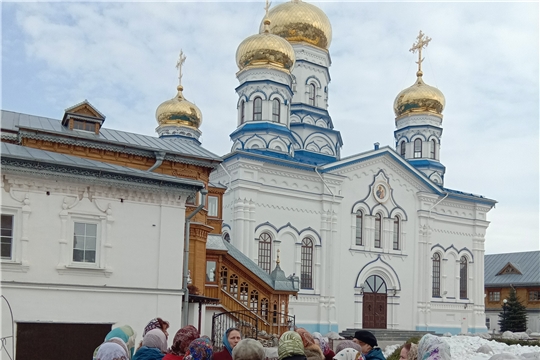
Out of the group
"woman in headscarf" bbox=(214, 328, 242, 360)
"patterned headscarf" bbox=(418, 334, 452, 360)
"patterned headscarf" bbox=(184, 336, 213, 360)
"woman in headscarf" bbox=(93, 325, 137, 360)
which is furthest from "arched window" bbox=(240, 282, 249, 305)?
"patterned headscarf" bbox=(184, 336, 213, 360)

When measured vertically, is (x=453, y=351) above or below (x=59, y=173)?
below

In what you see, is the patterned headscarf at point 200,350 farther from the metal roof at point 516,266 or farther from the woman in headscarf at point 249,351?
the metal roof at point 516,266

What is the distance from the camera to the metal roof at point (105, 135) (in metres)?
14.5

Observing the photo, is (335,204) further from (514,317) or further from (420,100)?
(514,317)

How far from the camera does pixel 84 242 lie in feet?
36.8

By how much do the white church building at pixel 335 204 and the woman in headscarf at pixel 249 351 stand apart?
833 inches

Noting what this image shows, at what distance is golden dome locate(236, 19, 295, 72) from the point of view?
29.9m

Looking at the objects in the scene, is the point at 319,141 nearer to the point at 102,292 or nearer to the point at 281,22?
the point at 281,22

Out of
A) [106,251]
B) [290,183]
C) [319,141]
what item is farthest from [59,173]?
[319,141]

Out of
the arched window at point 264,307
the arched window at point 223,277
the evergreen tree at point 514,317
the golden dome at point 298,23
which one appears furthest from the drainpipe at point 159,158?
the evergreen tree at point 514,317

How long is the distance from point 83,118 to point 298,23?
2059 centimetres

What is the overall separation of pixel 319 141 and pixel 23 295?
23814 mm

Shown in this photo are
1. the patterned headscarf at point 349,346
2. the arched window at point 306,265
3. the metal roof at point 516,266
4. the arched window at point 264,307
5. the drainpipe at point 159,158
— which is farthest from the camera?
the metal roof at point 516,266

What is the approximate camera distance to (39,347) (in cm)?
1027
